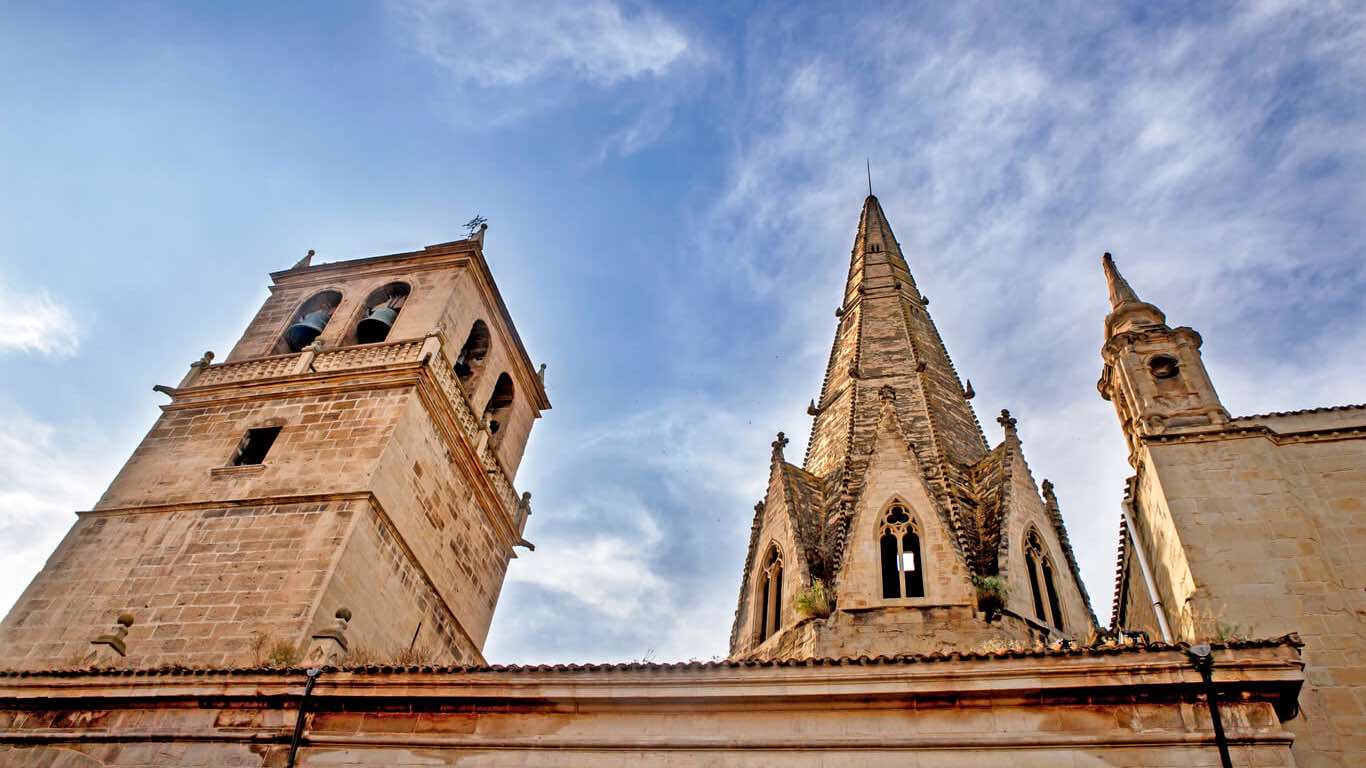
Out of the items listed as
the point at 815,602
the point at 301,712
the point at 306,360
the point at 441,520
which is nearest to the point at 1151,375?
the point at 815,602

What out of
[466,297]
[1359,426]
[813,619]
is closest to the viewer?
[1359,426]

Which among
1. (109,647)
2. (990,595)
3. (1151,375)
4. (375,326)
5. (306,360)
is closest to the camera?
(109,647)

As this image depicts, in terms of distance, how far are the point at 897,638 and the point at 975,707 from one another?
5543 millimetres

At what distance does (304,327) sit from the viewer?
704 inches

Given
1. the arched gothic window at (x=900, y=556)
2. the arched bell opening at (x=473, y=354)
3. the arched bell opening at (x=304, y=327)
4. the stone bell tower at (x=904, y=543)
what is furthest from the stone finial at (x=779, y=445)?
the arched bell opening at (x=304, y=327)

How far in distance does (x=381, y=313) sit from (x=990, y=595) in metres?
11.9

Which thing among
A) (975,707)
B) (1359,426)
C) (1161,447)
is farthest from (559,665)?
(1359,426)

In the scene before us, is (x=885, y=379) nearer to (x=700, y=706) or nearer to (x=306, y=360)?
(x=306, y=360)

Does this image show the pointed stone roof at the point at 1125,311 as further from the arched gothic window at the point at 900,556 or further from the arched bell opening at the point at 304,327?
the arched bell opening at the point at 304,327

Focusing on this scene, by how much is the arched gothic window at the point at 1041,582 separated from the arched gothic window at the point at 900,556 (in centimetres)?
179

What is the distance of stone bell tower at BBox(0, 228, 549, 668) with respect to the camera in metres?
12.4

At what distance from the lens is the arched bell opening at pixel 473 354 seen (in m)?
18.2

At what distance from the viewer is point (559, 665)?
8.98 metres

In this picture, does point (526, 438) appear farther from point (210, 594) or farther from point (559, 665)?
point (559, 665)
